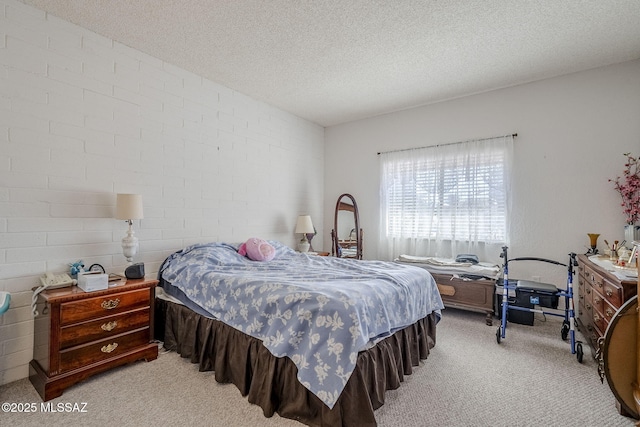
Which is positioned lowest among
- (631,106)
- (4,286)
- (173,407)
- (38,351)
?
(173,407)

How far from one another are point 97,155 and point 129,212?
1.99 ft

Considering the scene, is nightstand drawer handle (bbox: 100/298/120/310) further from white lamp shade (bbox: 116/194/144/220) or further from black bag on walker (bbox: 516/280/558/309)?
black bag on walker (bbox: 516/280/558/309)

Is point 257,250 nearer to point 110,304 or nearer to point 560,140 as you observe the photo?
point 110,304

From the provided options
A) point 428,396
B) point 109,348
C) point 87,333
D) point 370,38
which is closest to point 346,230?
point 370,38

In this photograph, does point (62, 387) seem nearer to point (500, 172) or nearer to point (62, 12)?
point (62, 12)

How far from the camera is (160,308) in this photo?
9.16ft

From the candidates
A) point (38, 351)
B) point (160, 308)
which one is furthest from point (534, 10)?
point (38, 351)

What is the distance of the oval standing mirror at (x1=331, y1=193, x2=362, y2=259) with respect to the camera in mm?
4674

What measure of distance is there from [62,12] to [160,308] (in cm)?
257

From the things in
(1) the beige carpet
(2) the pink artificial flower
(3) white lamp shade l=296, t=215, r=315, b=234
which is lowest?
(1) the beige carpet

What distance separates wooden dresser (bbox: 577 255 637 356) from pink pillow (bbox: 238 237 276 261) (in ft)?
9.45

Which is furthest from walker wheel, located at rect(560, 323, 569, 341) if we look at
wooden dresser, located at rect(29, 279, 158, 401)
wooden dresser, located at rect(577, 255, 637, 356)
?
wooden dresser, located at rect(29, 279, 158, 401)

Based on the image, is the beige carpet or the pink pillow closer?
the beige carpet

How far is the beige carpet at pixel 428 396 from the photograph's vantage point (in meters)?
1.73
